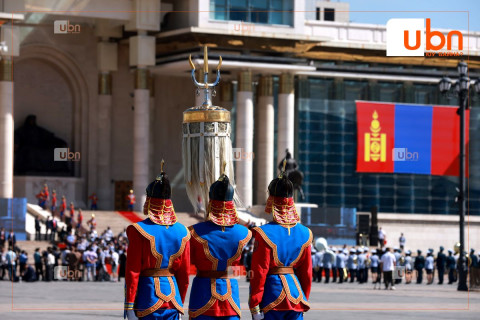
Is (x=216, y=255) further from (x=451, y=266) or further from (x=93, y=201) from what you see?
(x=93, y=201)

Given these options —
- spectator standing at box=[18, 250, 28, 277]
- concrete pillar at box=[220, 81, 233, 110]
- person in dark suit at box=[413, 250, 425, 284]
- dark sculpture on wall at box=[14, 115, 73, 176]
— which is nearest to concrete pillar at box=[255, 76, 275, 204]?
concrete pillar at box=[220, 81, 233, 110]

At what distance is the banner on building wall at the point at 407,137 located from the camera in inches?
2731

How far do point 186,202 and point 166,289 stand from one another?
53.6 m

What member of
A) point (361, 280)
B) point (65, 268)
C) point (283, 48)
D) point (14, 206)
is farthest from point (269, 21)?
point (65, 268)

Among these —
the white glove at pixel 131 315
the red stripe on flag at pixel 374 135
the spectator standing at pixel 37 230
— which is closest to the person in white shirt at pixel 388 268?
the spectator standing at pixel 37 230

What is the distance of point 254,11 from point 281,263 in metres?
51.0

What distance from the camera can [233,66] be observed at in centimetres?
6400

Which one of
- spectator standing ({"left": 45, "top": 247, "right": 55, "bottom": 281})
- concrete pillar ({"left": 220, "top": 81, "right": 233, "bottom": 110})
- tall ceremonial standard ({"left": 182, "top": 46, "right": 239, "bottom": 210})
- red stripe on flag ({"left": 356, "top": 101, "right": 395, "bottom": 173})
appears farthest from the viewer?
red stripe on flag ({"left": 356, "top": 101, "right": 395, "bottom": 173})

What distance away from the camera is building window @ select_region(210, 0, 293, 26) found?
63.7m

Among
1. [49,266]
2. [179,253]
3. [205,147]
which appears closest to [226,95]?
[49,266]

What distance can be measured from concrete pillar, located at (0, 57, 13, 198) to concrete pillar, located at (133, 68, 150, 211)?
7173 mm

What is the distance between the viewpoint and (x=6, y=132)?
60625mm

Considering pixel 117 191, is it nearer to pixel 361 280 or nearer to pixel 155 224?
pixel 361 280

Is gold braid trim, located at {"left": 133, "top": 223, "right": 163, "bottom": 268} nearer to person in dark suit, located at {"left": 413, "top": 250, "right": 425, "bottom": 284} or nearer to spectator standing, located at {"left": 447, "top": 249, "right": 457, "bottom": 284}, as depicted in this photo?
person in dark suit, located at {"left": 413, "top": 250, "right": 425, "bottom": 284}
